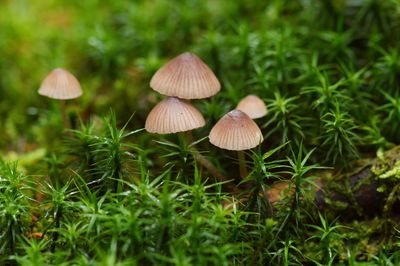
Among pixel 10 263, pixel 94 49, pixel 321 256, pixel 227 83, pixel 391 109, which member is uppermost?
pixel 94 49

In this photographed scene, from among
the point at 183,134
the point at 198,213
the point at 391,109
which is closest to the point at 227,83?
the point at 183,134

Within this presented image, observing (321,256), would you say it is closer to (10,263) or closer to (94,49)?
(10,263)

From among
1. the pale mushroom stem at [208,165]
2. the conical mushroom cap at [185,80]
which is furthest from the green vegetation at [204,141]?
the conical mushroom cap at [185,80]

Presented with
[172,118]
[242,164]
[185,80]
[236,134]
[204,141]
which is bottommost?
[242,164]

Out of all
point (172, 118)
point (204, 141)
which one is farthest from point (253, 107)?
point (172, 118)

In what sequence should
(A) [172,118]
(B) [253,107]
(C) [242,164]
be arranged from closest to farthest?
(A) [172,118]
(C) [242,164]
(B) [253,107]

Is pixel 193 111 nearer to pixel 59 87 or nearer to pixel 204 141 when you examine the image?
pixel 204 141

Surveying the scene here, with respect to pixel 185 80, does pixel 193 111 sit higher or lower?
lower

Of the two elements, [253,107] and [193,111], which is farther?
[253,107]
